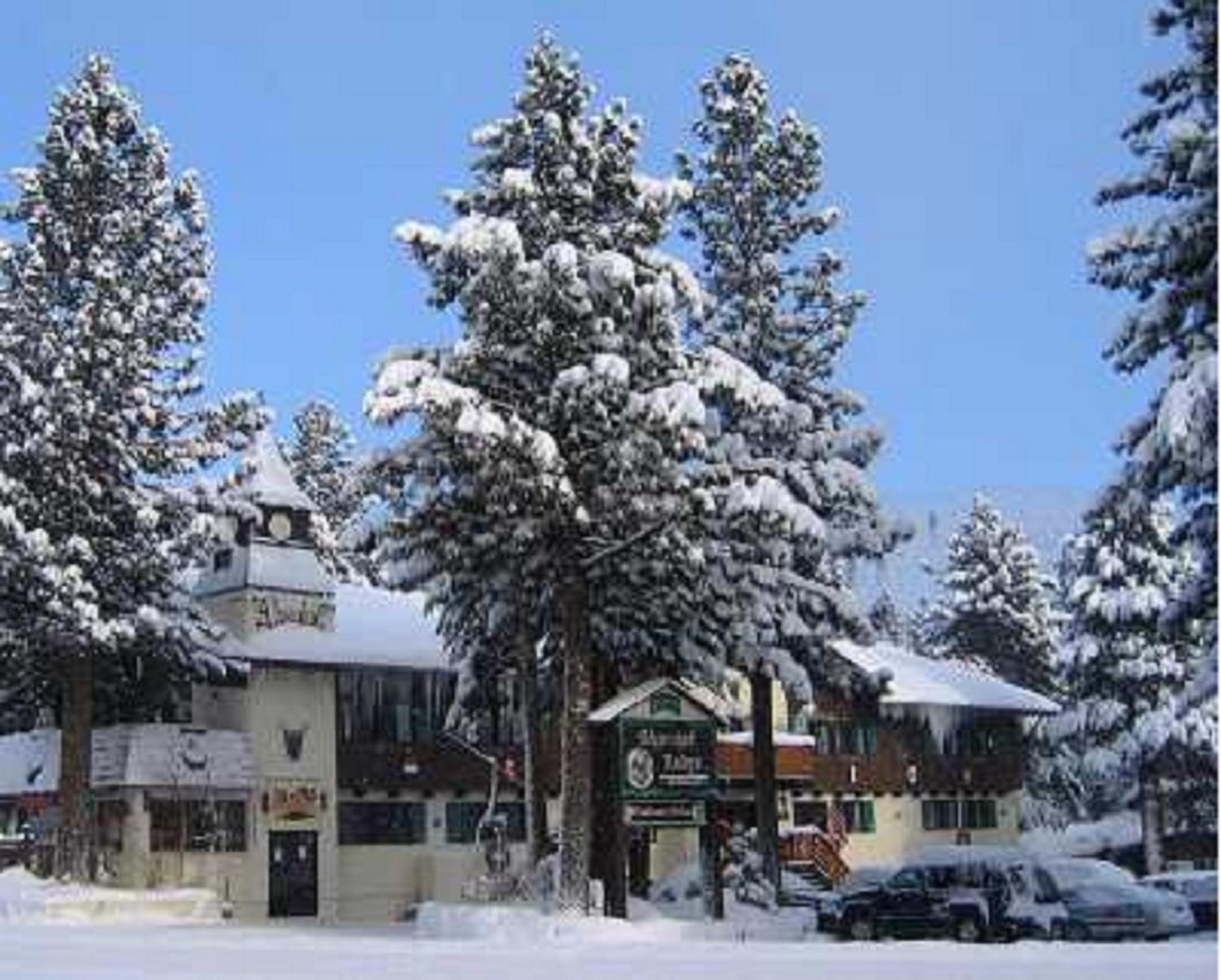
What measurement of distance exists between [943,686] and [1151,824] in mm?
9593

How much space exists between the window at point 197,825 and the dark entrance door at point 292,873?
41.0 inches

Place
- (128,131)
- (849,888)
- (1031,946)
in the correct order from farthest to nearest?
(128,131), (849,888), (1031,946)

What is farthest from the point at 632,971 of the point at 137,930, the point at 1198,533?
the point at 137,930

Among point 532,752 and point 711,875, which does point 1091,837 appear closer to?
point 532,752

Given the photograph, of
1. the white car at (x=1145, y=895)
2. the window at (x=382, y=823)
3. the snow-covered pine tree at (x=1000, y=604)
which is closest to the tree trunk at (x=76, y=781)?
the window at (x=382, y=823)

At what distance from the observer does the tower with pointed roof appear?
4597 cm

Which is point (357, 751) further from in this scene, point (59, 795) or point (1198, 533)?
point (1198, 533)

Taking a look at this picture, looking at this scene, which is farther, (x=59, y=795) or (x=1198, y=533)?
(x=59, y=795)

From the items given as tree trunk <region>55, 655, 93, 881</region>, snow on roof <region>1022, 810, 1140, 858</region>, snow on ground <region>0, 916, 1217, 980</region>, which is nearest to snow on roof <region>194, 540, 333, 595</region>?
tree trunk <region>55, 655, 93, 881</region>

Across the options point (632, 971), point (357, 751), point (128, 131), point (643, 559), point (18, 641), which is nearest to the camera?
point (632, 971)

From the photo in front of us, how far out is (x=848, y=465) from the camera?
39281mm

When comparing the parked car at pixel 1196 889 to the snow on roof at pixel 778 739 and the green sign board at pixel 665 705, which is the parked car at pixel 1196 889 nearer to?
the green sign board at pixel 665 705

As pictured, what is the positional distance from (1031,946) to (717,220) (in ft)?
75.7

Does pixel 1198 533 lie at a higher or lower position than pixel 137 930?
higher
